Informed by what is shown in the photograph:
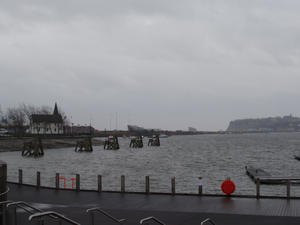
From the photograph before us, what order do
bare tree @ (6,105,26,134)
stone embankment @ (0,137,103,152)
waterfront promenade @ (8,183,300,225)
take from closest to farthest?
waterfront promenade @ (8,183,300,225) < stone embankment @ (0,137,103,152) < bare tree @ (6,105,26,134)

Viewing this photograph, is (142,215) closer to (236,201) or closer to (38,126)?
(236,201)

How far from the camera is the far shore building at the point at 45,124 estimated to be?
574 ft

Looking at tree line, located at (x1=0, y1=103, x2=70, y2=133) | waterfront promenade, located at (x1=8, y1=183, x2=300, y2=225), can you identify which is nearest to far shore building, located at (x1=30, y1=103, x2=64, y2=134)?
tree line, located at (x1=0, y1=103, x2=70, y2=133)

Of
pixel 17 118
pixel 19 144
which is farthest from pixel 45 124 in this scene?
pixel 19 144

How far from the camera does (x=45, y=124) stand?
174875 millimetres

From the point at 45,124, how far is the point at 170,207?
541ft

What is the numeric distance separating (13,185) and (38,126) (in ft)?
507

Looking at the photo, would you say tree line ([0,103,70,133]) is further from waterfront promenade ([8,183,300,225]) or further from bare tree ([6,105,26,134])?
waterfront promenade ([8,183,300,225])

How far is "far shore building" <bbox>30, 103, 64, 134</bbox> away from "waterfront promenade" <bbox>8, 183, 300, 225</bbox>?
511 ft

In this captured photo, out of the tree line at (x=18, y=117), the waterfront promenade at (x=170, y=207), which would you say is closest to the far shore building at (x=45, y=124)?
the tree line at (x=18, y=117)

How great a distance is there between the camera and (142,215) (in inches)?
653

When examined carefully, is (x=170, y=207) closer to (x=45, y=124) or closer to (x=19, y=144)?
(x=19, y=144)

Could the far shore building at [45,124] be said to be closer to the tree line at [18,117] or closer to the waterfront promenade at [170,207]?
the tree line at [18,117]

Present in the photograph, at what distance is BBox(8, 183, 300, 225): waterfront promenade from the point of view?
52.1 ft
